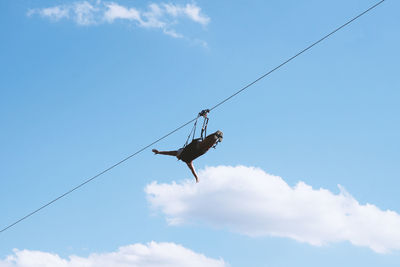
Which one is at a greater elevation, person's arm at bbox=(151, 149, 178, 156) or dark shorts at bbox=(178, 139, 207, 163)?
person's arm at bbox=(151, 149, 178, 156)

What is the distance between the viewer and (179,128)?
16641 mm

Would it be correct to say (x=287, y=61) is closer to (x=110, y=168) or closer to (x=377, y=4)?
(x=377, y=4)

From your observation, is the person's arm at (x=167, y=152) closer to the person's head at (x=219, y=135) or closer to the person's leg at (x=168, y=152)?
the person's leg at (x=168, y=152)

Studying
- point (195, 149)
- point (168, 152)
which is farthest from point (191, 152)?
point (168, 152)

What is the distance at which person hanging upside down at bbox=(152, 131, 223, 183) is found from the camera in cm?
1586

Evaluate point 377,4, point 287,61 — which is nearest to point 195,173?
point 287,61

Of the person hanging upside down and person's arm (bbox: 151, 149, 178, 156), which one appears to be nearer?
the person hanging upside down

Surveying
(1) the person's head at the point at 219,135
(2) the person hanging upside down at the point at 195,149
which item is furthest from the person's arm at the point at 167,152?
(1) the person's head at the point at 219,135

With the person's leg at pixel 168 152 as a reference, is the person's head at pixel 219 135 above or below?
below

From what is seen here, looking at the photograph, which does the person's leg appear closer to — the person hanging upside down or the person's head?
the person hanging upside down

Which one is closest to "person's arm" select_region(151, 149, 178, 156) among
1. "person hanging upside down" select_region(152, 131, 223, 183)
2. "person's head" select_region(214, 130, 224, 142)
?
"person hanging upside down" select_region(152, 131, 223, 183)

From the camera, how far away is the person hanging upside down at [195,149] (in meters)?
15.9

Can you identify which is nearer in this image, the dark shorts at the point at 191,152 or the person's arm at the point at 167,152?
the dark shorts at the point at 191,152

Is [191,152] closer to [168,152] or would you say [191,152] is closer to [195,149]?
[195,149]
